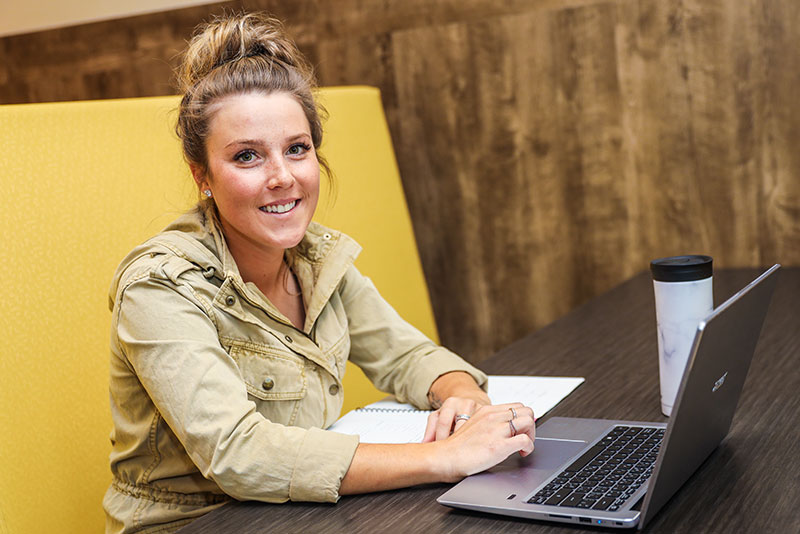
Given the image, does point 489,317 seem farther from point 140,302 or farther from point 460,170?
point 140,302

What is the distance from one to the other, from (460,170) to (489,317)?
15.6 inches

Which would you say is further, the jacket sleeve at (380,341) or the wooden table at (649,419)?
the jacket sleeve at (380,341)

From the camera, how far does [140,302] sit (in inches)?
40.2

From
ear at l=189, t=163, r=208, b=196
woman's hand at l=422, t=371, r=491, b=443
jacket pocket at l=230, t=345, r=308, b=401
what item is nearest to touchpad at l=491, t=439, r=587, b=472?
woman's hand at l=422, t=371, r=491, b=443

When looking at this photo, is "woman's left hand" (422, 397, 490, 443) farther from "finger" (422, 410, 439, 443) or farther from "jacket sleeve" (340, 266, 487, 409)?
"jacket sleeve" (340, 266, 487, 409)

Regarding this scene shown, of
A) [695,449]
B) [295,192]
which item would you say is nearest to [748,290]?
[695,449]

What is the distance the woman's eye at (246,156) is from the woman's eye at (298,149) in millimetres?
54

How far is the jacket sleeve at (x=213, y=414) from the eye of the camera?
36.9 inches

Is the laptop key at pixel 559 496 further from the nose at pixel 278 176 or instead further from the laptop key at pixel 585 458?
the nose at pixel 278 176

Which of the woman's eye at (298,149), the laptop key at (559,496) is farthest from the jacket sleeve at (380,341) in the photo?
the laptop key at (559,496)

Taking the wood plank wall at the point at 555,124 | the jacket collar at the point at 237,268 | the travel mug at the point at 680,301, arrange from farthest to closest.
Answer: the wood plank wall at the point at 555,124, the jacket collar at the point at 237,268, the travel mug at the point at 680,301

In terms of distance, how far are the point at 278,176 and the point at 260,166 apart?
3cm

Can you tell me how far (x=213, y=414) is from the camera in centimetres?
96

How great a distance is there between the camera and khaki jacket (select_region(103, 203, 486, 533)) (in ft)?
3.12
